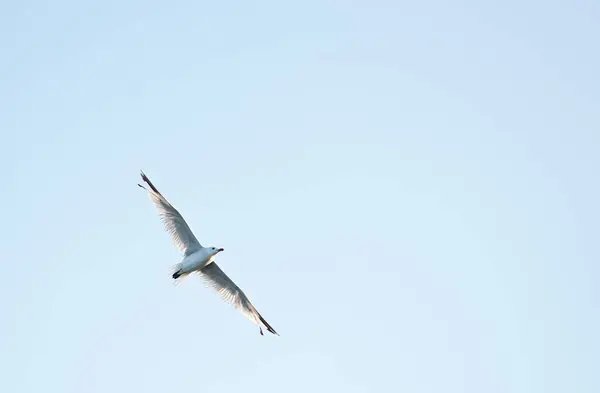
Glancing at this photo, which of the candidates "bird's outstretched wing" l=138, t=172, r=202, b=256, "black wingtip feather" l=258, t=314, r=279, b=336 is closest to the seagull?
"bird's outstretched wing" l=138, t=172, r=202, b=256

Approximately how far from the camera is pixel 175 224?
42594 mm

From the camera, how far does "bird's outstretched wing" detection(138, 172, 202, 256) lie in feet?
138

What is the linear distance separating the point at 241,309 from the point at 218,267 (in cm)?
212

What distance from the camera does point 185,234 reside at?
140 feet

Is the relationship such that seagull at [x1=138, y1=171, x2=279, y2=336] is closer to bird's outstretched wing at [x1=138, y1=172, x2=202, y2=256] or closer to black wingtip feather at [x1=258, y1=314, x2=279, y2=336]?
bird's outstretched wing at [x1=138, y1=172, x2=202, y2=256]

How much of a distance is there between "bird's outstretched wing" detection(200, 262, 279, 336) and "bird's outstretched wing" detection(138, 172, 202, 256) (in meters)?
1.49

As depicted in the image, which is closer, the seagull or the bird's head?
the seagull

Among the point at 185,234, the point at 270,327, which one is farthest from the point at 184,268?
A: the point at 270,327

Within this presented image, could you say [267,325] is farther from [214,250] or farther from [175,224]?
[175,224]

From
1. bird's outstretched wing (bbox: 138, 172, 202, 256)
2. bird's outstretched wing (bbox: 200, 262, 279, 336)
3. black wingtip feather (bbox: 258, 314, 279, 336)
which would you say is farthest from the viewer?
black wingtip feather (bbox: 258, 314, 279, 336)

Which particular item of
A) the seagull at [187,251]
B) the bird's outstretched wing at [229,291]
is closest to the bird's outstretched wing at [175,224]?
the seagull at [187,251]

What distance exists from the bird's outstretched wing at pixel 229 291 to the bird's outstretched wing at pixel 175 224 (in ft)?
4.90

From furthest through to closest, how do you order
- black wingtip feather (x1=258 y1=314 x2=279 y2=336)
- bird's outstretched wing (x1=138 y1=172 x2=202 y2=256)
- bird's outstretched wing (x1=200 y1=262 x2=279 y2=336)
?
black wingtip feather (x1=258 y1=314 x2=279 y2=336) → bird's outstretched wing (x1=200 y1=262 x2=279 y2=336) → bird's outstretched wing (x1=138 y1=172 x2=202 y2=256)

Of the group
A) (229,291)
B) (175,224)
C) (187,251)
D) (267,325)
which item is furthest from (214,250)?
(267,325)
